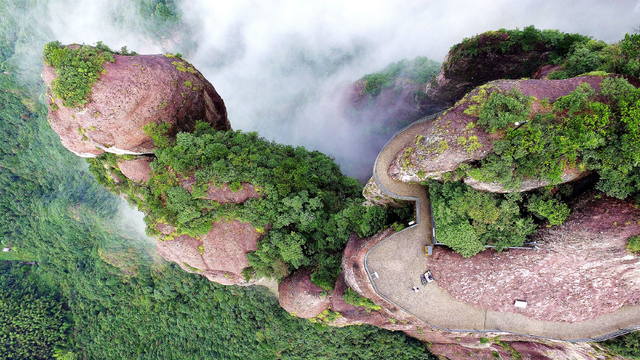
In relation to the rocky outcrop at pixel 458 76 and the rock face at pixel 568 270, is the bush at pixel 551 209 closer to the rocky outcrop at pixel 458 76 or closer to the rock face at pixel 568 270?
the rock face at pixel 568 270

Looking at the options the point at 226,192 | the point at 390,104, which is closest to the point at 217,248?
the point at 226,192

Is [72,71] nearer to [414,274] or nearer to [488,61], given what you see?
[414,274]

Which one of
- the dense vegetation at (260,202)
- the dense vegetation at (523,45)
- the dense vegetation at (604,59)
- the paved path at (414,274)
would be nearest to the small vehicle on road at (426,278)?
the paved path at (414,274)

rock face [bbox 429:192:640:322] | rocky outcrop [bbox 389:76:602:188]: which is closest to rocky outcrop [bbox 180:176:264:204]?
rocky outcrop [bbox 389:76:602:188]

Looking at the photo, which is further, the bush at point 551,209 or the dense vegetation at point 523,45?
the dense vegetation at point 523,45

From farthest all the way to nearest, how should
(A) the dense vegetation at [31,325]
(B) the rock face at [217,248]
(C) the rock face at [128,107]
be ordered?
(A) the dense vegetation at [31,325]
(B) the rock face at [217,248]
(C) the rock face at [128,107]

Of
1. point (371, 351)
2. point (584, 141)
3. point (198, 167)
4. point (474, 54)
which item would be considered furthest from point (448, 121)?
point (371, 351)

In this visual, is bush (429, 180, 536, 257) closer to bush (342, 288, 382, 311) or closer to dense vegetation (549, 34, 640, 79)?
bush (342, 288, 382, 311)

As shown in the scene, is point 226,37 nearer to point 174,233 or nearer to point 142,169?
point 142,169
